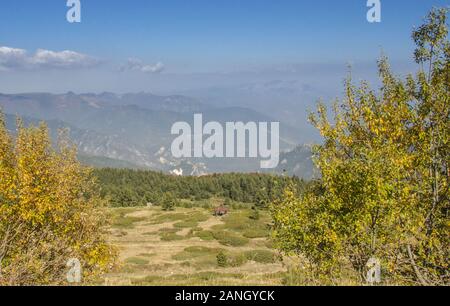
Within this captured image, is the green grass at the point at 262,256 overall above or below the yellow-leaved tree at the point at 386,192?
below

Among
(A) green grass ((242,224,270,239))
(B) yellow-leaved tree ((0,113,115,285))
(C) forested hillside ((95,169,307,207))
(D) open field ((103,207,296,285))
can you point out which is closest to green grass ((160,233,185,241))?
(D) open field ((103,207,296,285))

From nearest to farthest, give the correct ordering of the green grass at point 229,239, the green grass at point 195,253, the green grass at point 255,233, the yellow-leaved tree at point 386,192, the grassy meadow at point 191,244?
the yellow-leaved tree at point 386,192 → the grassy meadow at point 191,244 → the green grass at point 195,253 → the green grass at point 229,239 → the green grass at point 255,233

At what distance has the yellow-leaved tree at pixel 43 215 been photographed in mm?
20844

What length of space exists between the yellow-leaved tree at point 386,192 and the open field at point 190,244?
19.5 meters

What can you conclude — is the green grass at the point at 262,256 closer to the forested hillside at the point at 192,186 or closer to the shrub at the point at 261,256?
the shrub at the point at 261,256

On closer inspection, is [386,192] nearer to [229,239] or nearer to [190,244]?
[190,244]

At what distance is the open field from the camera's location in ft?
162

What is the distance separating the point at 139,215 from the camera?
114 meters

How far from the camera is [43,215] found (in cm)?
2173

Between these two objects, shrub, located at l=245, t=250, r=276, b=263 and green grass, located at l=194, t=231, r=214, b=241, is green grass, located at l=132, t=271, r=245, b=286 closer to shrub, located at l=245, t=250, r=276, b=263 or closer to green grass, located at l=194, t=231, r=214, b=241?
shrub, located at l=245, t=250, r=276, b=263

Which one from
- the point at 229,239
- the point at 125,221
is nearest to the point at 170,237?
the point at 229,239

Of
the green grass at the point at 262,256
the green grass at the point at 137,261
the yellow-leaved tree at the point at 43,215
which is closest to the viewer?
the yellow-leaved tree at the point at 43,215

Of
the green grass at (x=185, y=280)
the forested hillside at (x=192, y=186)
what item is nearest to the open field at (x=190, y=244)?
the green grass at (x=185, y=280)
